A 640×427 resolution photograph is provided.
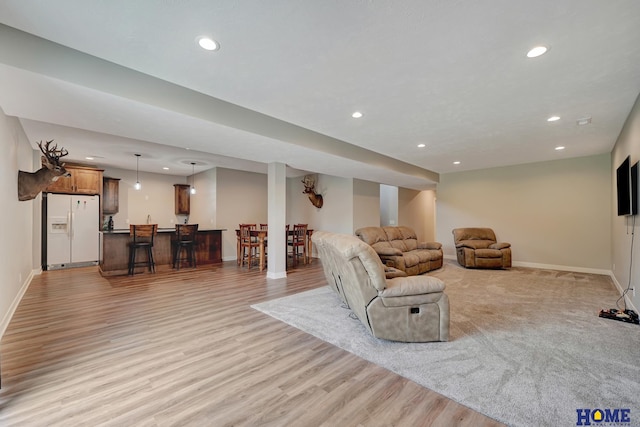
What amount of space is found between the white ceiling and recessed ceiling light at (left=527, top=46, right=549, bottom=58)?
2.6 inches

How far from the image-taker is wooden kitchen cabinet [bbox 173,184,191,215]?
365 inches

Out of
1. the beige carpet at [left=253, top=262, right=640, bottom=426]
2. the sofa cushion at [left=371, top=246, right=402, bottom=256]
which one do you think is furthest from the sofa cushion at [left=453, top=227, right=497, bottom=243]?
the beige carpet at [left=253, top=262, right=640, bottom=426]

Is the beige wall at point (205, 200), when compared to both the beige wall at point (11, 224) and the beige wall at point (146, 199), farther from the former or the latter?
the beige wall at point (11, 224)

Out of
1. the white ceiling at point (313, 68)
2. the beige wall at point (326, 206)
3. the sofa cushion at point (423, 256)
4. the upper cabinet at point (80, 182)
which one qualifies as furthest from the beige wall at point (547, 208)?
the upper cabinet at point (80, 182)

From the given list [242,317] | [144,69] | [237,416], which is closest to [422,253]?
[242,317]

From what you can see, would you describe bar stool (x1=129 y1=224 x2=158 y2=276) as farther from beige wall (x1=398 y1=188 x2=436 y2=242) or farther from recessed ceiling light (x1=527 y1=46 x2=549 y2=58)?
beige wall (x1=398 y1=188 x2=436 y2=242)

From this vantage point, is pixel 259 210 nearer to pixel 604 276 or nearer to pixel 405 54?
pixel 405 54

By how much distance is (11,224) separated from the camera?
3439 millimetres

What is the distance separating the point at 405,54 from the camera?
2367 mm

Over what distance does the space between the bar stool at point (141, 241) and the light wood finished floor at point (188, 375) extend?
225 centimetres

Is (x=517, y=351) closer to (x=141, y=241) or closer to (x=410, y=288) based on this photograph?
(x=410, y=288)

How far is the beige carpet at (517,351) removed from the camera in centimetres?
187

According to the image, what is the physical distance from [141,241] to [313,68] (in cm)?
596

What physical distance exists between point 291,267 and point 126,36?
5.59 m
